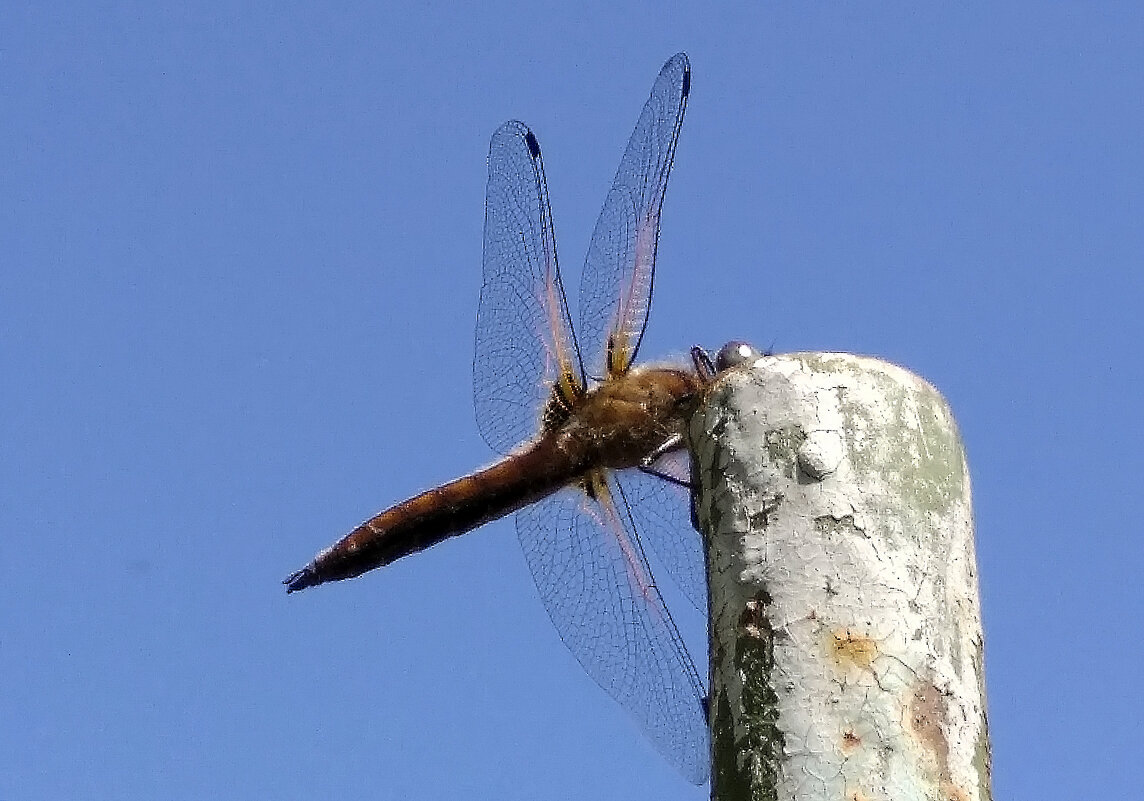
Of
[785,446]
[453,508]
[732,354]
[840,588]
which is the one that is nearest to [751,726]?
[840,588]

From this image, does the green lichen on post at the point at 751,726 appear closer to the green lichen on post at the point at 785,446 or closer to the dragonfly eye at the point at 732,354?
the green lichen on post at the point at 785,446

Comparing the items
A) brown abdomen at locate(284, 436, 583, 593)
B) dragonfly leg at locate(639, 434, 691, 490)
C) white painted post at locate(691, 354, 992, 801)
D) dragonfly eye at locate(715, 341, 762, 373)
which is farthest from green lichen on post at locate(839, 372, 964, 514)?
brown abdomen at locate(284, 436, 583, 593)

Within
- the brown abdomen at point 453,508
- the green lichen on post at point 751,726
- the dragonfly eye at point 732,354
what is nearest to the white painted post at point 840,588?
the green lichen on post at point 751,726

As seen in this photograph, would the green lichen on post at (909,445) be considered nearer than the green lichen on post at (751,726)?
No

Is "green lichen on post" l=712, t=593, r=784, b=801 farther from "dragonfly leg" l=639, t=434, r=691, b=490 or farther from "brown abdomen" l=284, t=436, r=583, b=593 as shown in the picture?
"brown abdomen" l=284, t=436, r=583, b=593

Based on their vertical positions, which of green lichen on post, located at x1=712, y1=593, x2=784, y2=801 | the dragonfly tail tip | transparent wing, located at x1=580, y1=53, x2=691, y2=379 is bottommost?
green lichen on post, located at x1=712, y1=593, x2=784, y2=801
